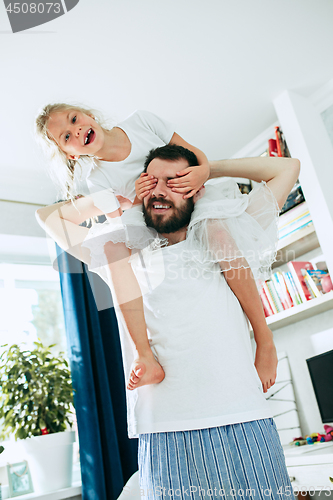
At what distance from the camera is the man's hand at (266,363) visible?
2.59 ft

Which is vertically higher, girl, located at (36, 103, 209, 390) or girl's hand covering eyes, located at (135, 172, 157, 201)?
girl, located at (36, 103, 209, 390)

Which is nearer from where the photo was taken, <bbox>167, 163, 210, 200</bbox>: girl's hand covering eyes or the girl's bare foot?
the girl's bare foot

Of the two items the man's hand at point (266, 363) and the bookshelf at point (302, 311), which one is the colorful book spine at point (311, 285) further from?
the man's hand at point (266, 363)

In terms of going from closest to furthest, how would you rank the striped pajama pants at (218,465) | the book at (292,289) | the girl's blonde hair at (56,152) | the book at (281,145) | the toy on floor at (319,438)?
1. the striped pajama pants at (218,465)
2. the girl's blonde hair at (56,152)
3. the toy on floor at (319,438)
4. the book at (292,289)
5. the book at (281,145)

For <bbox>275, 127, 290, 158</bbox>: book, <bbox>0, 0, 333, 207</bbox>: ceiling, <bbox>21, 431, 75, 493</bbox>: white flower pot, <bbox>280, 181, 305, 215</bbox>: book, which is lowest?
<bbox>21, 431, 75, 493</bbox>: white flower pot

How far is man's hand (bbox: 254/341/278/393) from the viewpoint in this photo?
79cm

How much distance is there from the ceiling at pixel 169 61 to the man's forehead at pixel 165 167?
126 centimetres

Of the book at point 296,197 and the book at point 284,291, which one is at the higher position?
the book at point 296,197

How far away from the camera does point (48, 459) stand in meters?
2.17

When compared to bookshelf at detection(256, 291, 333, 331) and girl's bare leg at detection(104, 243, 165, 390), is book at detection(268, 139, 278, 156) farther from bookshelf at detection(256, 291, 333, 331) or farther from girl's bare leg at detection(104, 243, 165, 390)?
girl's bare leg at detection(104, 243, 165, 390)

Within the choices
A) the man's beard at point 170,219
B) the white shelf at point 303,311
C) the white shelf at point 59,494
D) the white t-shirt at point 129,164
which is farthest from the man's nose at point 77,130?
the white shelf at point 59,494

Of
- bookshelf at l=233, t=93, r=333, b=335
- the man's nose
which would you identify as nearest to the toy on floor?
bookshelf at l=233, t=93, r=333, b=335

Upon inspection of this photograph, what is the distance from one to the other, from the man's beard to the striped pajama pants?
0.40 m

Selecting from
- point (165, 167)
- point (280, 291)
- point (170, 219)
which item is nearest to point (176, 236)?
point (170, 219)
